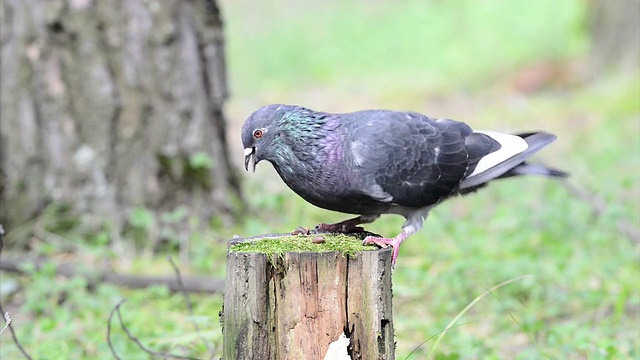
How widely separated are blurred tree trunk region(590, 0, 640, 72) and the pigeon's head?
943 centimetres

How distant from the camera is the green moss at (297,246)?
2.69m

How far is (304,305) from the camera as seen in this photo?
2.62m

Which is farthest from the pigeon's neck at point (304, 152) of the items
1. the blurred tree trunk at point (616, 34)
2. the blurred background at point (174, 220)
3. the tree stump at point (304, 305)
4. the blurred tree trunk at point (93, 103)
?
the blurred tree trunk at point (616, 34)

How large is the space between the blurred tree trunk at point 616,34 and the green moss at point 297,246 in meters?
9.63

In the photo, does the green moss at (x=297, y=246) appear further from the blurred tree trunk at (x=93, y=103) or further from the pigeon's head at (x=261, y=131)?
the blurred tree trunk at (x=93, y=103)

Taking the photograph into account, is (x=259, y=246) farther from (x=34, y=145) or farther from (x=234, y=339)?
(x=34, y=145)

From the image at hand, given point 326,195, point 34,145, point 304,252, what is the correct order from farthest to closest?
point 34,145 < point 326,195 < point 304,252

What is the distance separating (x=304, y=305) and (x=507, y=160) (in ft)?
5.91

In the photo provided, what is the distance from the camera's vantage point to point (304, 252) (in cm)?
264

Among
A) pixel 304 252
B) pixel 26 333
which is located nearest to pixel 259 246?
pixel 304 252

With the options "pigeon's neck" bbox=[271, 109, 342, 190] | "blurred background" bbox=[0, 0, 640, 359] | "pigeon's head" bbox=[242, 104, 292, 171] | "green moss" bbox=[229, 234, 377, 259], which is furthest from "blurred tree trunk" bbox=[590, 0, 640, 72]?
"green moss" bbox=[229, 234, 377, 259]

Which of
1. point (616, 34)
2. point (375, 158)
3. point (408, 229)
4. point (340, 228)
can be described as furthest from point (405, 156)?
point (616, 34)

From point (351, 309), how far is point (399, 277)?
9.40 ft

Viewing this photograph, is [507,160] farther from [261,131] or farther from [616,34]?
[616,34]
